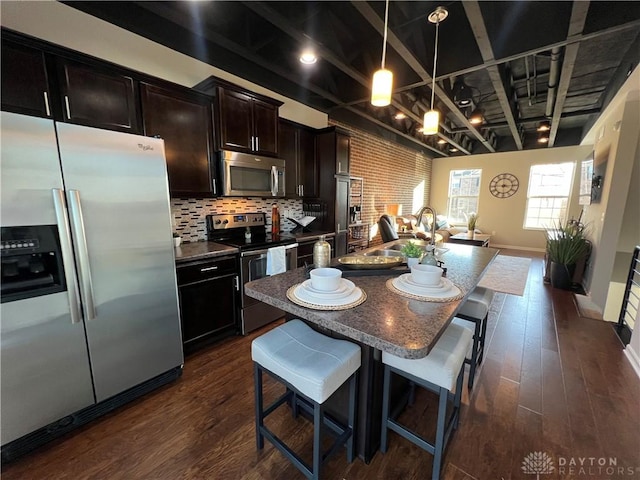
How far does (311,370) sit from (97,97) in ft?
7.58

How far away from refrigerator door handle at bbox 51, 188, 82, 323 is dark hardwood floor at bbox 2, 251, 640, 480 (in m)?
0.76

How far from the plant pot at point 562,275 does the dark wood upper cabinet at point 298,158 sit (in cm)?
390

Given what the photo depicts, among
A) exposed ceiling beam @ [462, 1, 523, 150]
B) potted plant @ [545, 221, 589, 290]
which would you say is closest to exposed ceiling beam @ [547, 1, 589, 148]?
exposed ceiling beam @ [462, 1, 523, 150]

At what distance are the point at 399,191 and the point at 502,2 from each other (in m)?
4.51

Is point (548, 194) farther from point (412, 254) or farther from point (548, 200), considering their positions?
point (412, 254)

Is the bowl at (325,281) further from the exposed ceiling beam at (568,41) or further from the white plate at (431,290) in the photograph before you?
the exposed ceiling beam at (568,41)

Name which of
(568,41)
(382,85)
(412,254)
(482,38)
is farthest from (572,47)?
(412,254)

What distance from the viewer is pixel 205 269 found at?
2.26 metres

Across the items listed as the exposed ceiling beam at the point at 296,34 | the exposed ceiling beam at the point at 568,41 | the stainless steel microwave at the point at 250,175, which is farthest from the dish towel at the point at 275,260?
the exposed ceiling beam at the point at 568,41

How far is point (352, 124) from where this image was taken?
4688 millimetres

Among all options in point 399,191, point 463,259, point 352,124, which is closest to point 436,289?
point 463,259

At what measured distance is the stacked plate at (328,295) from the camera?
1112 millimetres

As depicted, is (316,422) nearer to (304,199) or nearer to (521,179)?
(304,199)

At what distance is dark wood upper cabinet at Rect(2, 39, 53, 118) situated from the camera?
4.78 feet
